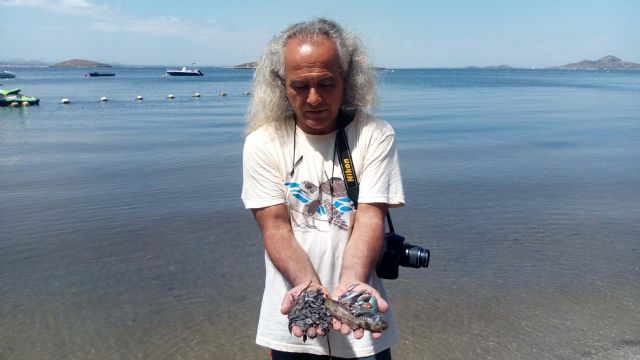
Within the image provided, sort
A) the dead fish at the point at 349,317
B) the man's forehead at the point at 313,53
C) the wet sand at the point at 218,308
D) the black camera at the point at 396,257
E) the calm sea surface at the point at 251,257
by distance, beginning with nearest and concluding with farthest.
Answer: the dead fish at the point at 349,317 < the man's forehead at the point at 313,53 < the black camera at the point at 396,257 < the wet sand at the point at 218,308 < the calm sea surface at the point at 251,257

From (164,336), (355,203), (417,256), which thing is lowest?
(164,336)

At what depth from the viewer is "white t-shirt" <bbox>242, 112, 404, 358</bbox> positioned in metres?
2.49

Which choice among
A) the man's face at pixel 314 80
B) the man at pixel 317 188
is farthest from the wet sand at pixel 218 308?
the man's face at pixel 314 80

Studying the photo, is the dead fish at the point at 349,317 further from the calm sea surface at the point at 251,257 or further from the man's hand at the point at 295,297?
the calm sea surface at the point at 251,257

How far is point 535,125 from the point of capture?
22.9 m

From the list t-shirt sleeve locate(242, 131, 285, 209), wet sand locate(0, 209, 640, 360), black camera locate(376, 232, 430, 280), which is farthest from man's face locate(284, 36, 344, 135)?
wet sand locate(0, 209, 640, 360)

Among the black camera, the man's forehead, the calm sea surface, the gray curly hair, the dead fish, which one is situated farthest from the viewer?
the calm sea surface

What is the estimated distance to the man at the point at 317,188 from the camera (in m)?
2.43

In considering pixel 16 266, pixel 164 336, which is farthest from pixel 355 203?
pixel 16 266

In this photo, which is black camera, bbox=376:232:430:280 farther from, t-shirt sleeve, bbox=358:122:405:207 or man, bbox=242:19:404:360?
t-shirt sleeve, bbox=358:122:405:207

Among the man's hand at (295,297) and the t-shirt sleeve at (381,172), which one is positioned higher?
the t-shirt sleeve at (381,172)

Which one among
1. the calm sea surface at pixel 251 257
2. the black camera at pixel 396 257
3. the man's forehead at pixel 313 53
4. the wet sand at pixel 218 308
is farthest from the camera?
the calm sea surface at pixel 251 257

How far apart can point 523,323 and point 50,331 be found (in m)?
4.74

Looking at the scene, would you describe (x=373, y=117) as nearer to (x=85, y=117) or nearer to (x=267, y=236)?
(x=267, y=236)
